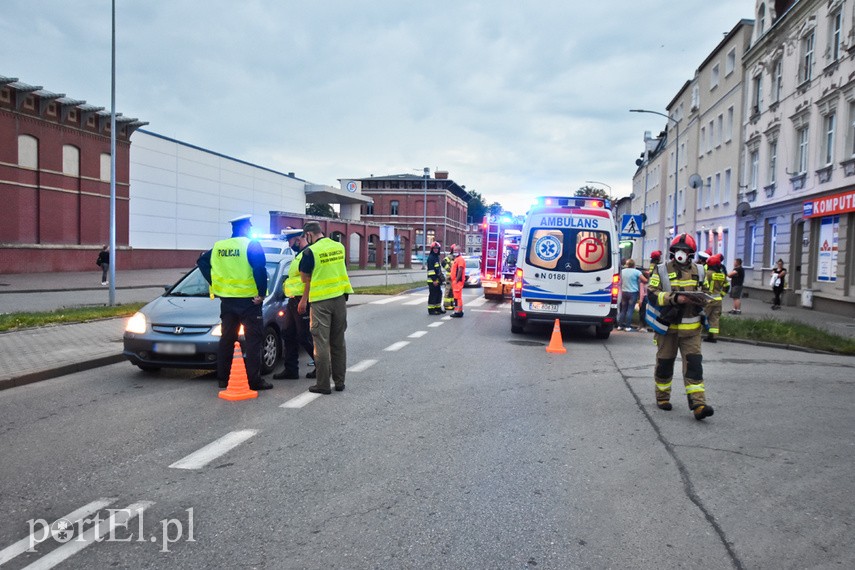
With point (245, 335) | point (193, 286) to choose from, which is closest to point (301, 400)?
point (245, 335)

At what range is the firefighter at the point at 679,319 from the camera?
22.5 feet

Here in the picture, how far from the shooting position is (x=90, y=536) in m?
3.73

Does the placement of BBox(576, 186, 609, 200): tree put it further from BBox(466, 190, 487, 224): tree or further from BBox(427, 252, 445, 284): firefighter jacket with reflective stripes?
BBox(427, 252, 445, 284): firefighter jacket with reflective stripes

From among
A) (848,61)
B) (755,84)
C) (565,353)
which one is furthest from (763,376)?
(755,84)

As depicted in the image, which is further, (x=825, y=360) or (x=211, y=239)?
(x=211, y=239)

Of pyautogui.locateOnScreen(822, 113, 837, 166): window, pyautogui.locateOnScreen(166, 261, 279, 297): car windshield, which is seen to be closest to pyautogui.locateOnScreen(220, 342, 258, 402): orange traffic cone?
pyautogui.locateOnScreen(166, 261, 279, 297): car windshield

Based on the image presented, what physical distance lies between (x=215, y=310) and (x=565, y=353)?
600 cm

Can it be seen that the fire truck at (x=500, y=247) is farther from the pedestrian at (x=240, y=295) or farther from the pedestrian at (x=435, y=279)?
the pedestrian at (x=240, y=295)

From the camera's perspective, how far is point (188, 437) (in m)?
5.80

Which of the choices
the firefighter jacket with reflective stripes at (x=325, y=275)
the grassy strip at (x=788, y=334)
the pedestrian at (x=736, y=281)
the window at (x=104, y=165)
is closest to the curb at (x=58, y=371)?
the firefighter jacket with reflective stripes at (x=325, y=275)

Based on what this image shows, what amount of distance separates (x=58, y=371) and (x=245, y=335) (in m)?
2.76

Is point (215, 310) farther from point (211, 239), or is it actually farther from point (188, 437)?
point (211, 239)

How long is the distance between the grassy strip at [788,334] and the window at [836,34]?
38.6ft

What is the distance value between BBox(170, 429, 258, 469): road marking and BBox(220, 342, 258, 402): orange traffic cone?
1.41 meters
